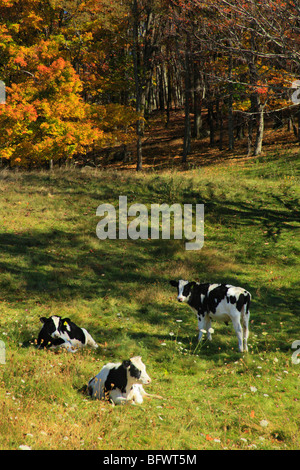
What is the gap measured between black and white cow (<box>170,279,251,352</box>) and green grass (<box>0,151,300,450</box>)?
560mm

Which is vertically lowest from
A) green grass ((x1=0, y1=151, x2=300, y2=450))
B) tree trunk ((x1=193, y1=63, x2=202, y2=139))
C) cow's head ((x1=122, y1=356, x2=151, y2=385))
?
A: green grass ((x1=0, y1=151, x2=300, y2=450))

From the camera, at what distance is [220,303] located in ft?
→ 31.1

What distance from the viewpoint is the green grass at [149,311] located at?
6.00 metres

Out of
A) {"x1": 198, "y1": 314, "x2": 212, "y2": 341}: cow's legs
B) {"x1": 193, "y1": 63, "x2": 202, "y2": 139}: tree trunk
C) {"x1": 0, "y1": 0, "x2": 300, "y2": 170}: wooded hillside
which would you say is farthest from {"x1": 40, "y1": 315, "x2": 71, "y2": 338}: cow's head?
{"x1": 193, "y1": 63, "x2": 202, "y2": 139}: tree trunk

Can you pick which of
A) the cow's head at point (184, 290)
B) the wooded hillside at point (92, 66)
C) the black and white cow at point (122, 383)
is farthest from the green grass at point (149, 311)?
the wooded hillside at point (92, 66)

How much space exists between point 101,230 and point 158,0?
830 inches

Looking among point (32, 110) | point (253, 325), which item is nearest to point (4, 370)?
point (253, 325)

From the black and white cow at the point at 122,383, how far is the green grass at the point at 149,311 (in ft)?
0.81

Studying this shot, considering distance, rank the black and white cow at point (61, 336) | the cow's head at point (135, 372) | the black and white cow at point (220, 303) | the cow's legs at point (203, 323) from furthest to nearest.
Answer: the cow's legs at point (203, 323) < the black and white cow at point (220, 303) < the black and white cow at point (61, 336) < the cow's head at point (135, 372)

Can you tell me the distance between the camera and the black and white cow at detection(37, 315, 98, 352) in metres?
8.88

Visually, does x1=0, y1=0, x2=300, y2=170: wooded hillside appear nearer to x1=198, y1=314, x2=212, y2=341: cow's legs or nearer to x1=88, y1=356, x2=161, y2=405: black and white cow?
x1=198, y1=314, x2=212, y2=341: cow's legs

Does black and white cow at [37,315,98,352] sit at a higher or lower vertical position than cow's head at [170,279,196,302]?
lower

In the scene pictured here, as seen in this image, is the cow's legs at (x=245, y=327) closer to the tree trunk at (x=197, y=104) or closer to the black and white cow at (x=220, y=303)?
the black and white cow at (x=220, y=303)
